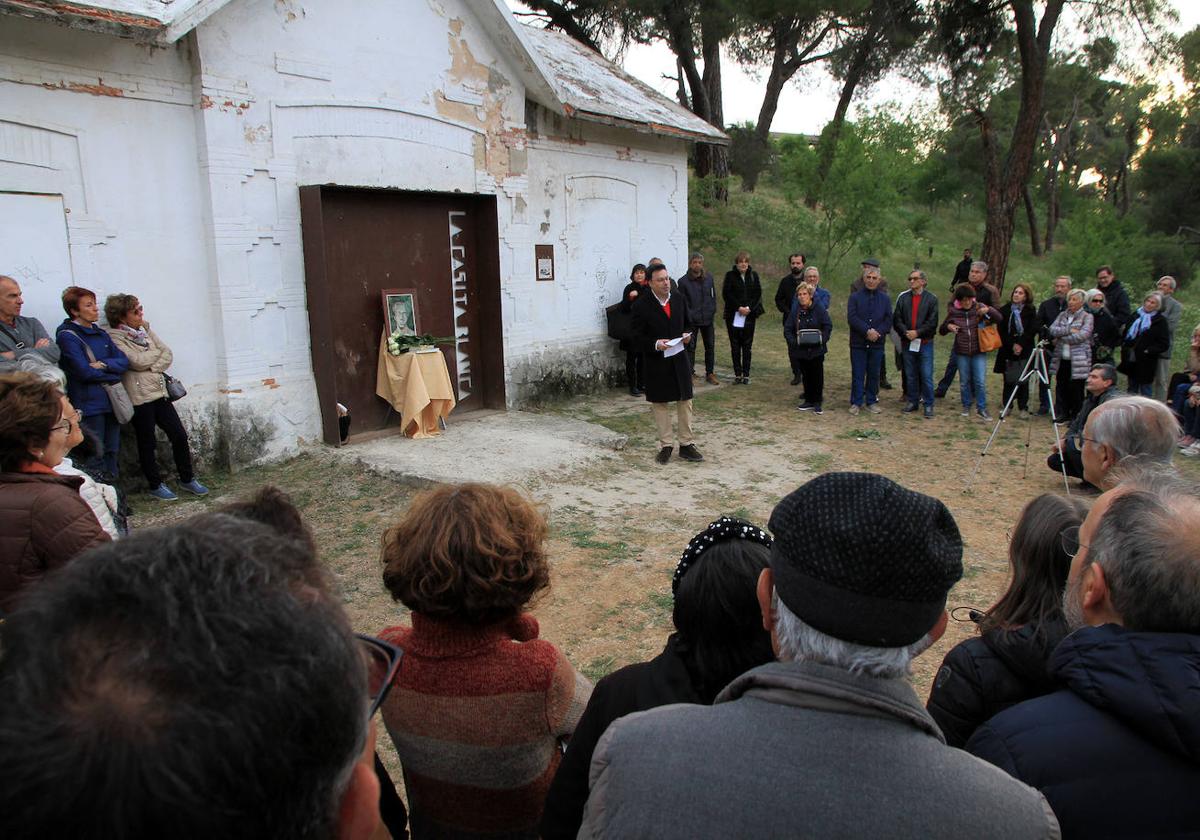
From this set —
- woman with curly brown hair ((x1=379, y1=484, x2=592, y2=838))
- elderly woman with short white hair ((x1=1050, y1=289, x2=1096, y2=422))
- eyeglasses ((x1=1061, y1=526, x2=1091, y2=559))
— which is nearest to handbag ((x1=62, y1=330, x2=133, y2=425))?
woman with curly brown hair ((x1=379, y1=484, x2=592, y2=838))

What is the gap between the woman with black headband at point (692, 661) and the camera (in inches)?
63.9

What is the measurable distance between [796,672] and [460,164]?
318 inches

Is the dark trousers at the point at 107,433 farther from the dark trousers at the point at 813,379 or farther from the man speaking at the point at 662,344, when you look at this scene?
the dark trousers at the point at 813,379

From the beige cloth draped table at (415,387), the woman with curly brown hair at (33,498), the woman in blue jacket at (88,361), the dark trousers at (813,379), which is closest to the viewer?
the woman with curly brown hair at (33,498)

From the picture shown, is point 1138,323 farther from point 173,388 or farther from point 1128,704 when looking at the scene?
point 173,388

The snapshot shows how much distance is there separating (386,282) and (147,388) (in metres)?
2.67

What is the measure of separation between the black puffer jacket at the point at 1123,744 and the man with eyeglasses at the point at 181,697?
123 centimetres

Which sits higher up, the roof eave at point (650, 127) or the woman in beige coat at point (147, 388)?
the roof eave at point (650, 127)

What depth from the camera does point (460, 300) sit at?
897cm

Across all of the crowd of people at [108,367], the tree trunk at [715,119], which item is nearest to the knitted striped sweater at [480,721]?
the crowd of people at [108,367]

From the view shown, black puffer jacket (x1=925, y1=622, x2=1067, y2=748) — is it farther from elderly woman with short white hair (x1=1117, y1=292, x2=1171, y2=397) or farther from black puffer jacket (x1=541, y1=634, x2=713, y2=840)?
elderly woman with short white hair (x1=1117, y1=292, x2=1171, y2=397)

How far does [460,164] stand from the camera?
8.45m

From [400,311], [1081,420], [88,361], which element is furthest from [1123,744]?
[400,311]

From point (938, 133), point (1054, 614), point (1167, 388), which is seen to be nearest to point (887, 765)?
point (1054, 614)
